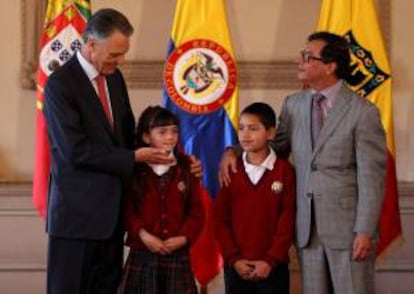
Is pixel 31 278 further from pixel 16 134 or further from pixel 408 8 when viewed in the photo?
pixel 408 8

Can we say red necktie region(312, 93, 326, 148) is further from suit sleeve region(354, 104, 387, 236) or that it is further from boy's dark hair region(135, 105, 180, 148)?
boy's dark hair region(135, 105, 180, 148)

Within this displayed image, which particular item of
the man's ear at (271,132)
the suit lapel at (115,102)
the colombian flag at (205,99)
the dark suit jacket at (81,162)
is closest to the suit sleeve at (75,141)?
the dark suit jacket at (81,162)

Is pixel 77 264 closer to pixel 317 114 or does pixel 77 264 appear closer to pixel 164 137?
pixel 164 137

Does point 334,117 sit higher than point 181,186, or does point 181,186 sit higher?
point 334,117

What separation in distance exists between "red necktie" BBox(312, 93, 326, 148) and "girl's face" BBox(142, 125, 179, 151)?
1.61 ft

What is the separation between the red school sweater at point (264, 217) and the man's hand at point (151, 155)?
366 mm

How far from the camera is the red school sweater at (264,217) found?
8.00 feet

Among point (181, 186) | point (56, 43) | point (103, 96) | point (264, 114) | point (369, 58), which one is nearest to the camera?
point (103, 96)

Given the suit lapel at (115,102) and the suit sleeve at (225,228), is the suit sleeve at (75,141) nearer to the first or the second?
the suit lapel at (115,102)

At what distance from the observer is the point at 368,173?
231 cm

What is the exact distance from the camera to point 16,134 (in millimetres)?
4090

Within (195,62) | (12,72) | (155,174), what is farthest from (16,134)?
(155,174)

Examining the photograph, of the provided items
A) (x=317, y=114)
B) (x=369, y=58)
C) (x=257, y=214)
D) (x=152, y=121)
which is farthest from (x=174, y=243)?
(x=369, y=58)

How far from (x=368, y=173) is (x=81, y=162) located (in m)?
0.96
